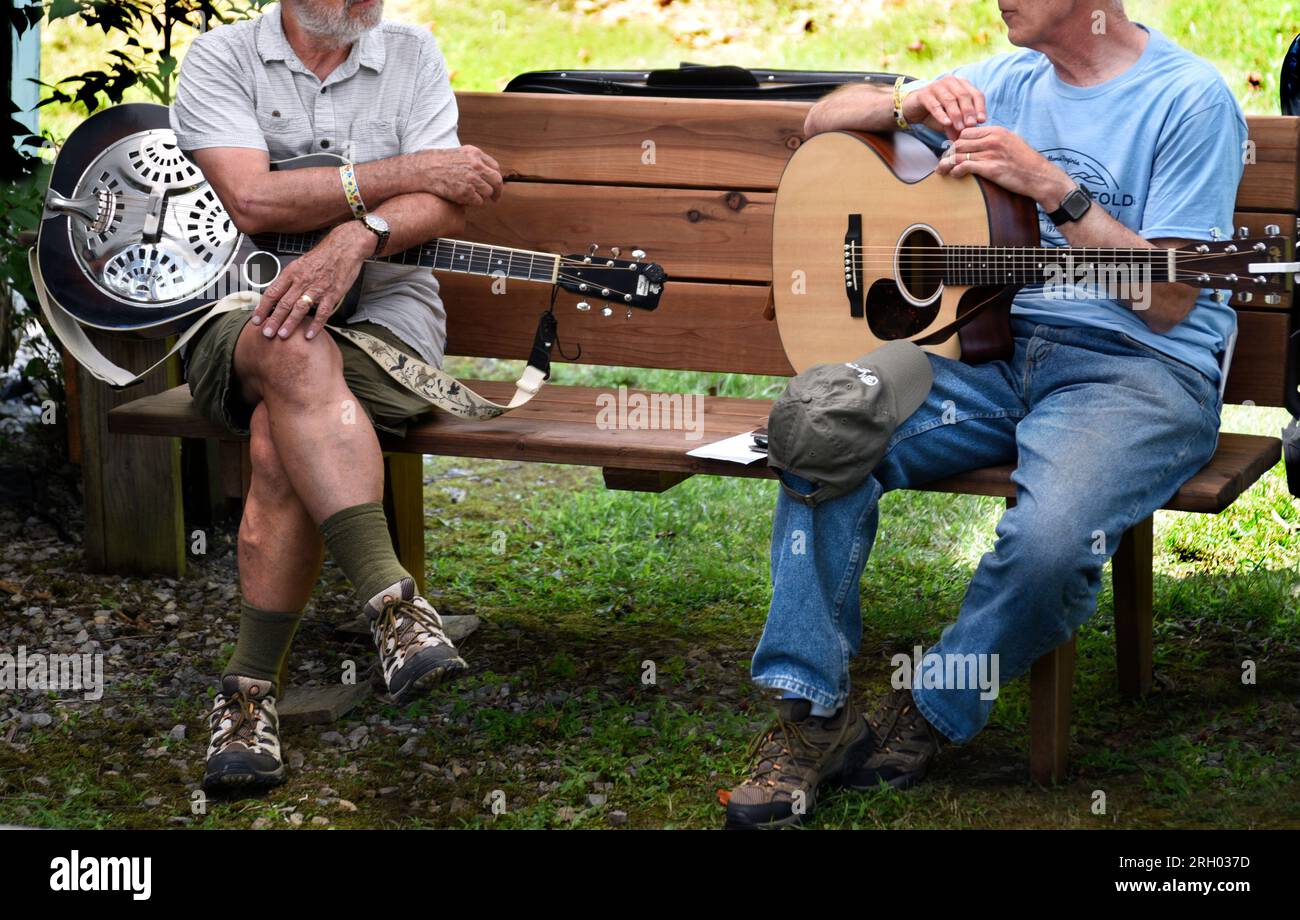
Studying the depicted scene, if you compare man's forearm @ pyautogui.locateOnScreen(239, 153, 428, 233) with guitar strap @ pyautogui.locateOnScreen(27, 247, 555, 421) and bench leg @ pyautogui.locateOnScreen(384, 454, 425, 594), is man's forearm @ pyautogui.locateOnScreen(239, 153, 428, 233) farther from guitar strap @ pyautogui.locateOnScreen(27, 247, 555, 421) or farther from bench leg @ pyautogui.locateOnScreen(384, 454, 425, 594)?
bench leg @ pyautogui.locateOnScreen(384, 454, 425, 594)

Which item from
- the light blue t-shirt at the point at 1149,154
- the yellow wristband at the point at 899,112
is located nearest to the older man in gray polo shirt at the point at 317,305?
the yellow wristband at the point at 899,112

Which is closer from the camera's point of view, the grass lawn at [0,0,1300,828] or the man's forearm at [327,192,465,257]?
the grass lawn at [0,0,1300,828]

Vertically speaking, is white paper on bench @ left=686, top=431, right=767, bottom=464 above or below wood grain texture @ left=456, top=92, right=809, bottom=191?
below

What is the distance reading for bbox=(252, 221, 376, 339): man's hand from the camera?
3066 mm

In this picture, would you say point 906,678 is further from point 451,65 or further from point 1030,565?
point 451,65

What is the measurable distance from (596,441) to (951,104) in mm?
964

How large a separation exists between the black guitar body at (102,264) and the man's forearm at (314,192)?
0.36 feet

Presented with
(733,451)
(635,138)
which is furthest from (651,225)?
(733,451)

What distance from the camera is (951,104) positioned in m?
2.99

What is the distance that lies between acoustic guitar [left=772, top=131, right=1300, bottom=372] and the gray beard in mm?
976

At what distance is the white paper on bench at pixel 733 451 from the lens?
2963mm

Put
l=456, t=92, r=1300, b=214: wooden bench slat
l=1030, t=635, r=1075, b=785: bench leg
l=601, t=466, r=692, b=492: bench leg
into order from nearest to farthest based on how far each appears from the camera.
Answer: l=1030, t=635, r=1075, b=785: bench leg
l=601, t=466, r=692, b=492: bench leg
l=456, t=92, r=1300, b=214: wooden bench slat

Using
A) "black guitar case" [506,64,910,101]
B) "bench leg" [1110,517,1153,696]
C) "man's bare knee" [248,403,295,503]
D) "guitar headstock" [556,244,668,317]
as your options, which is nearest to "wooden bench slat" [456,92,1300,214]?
"black guitar case" [506,64,910,101]

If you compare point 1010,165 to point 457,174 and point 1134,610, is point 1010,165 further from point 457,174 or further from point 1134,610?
point 457,174
